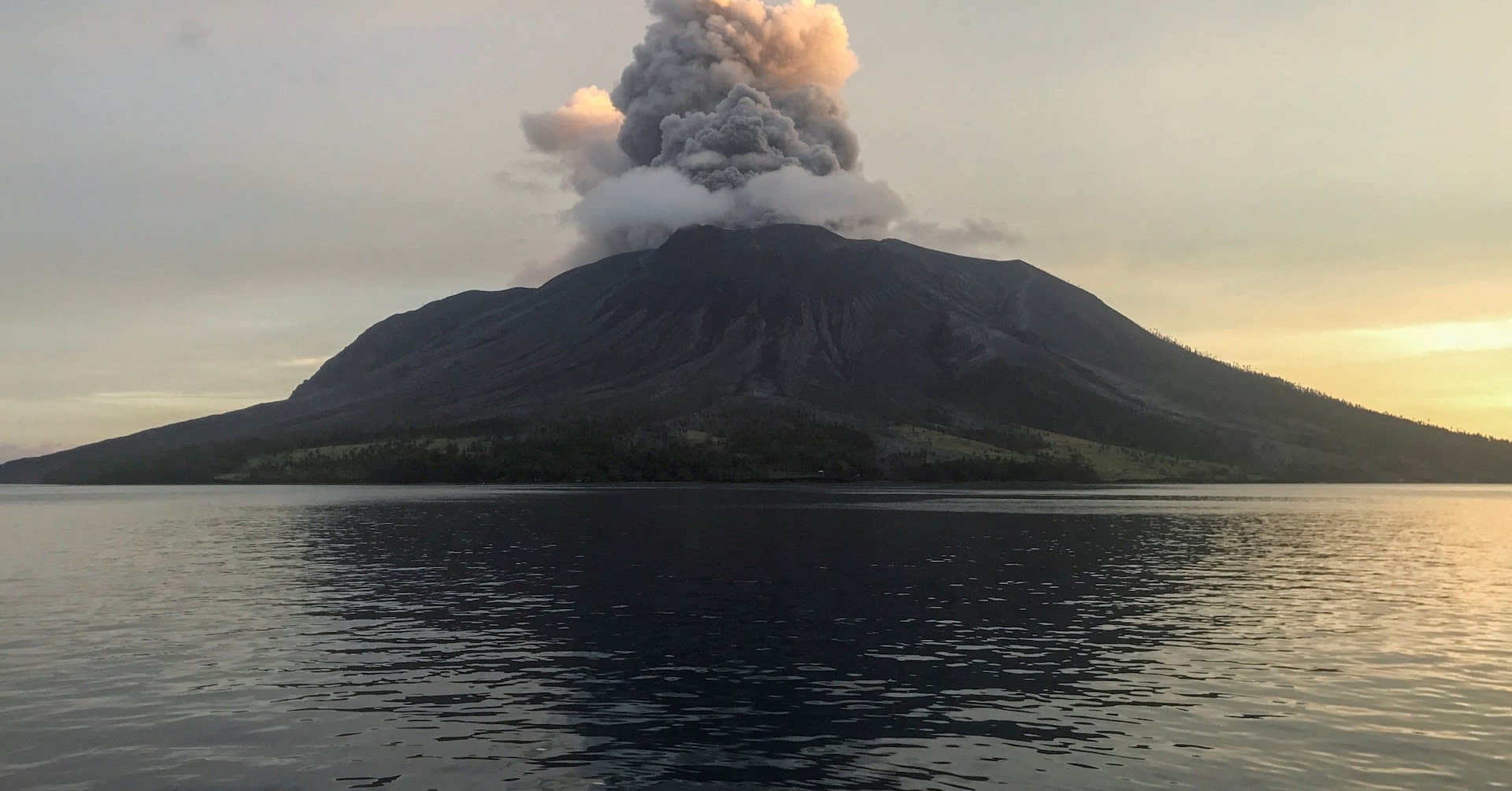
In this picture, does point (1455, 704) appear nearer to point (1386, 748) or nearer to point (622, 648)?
point (1386, 748)

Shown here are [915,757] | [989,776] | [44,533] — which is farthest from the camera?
[44,533]

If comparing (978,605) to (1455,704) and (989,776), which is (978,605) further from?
(989,776)

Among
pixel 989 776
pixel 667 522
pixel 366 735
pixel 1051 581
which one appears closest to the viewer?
pixel 989 776

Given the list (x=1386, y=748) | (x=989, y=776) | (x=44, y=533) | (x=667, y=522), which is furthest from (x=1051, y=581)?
(x=44, y=533)

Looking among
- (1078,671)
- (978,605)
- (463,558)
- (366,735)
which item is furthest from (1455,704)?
(463,558)

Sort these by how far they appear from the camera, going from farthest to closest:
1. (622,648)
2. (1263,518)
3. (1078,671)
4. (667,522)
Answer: (1263,518), (667,522), (622,648), (1078,671)

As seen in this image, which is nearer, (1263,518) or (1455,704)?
(1455,704)
